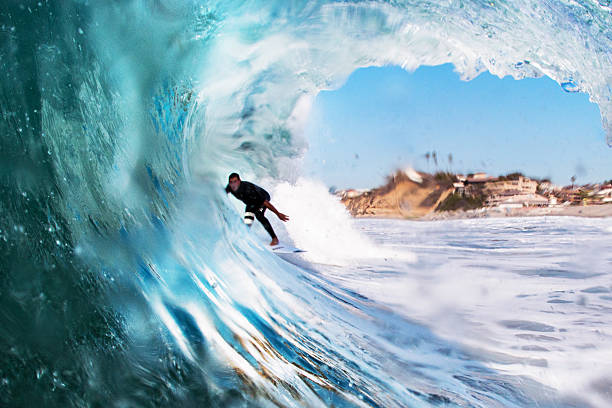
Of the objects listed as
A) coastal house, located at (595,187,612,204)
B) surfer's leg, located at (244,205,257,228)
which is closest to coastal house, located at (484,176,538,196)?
coastal house, located at (595,187,612,204)

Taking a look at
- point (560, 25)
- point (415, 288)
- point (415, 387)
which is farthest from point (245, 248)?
point (560, 25)

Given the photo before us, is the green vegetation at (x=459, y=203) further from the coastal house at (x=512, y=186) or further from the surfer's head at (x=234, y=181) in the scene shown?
the surfer's head at (x=234, y=181)

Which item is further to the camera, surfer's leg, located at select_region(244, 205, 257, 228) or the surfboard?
the surfboard

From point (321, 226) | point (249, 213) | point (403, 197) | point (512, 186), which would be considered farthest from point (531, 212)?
point (249, 213)

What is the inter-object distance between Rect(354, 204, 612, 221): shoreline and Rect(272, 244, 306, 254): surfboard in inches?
23.2

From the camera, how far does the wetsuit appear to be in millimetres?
3344

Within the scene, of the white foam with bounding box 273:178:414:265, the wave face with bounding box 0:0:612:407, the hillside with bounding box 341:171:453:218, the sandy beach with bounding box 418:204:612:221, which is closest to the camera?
the wave face with bounding box 0:0:612:407

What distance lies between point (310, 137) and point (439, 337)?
1.63m

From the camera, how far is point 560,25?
2.33 metres

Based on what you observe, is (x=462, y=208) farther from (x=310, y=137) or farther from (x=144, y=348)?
(x=144, y=348)

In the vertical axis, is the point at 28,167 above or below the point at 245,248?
above

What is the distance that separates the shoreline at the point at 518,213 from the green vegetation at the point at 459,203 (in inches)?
2.4

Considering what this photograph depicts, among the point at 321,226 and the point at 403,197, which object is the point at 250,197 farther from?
the point at 403,197

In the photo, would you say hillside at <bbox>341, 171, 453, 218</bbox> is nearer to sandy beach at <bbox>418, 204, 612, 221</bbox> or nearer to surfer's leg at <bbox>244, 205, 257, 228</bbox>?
sandy beach at <bbox>418, 204, 612, 221</bbox>
